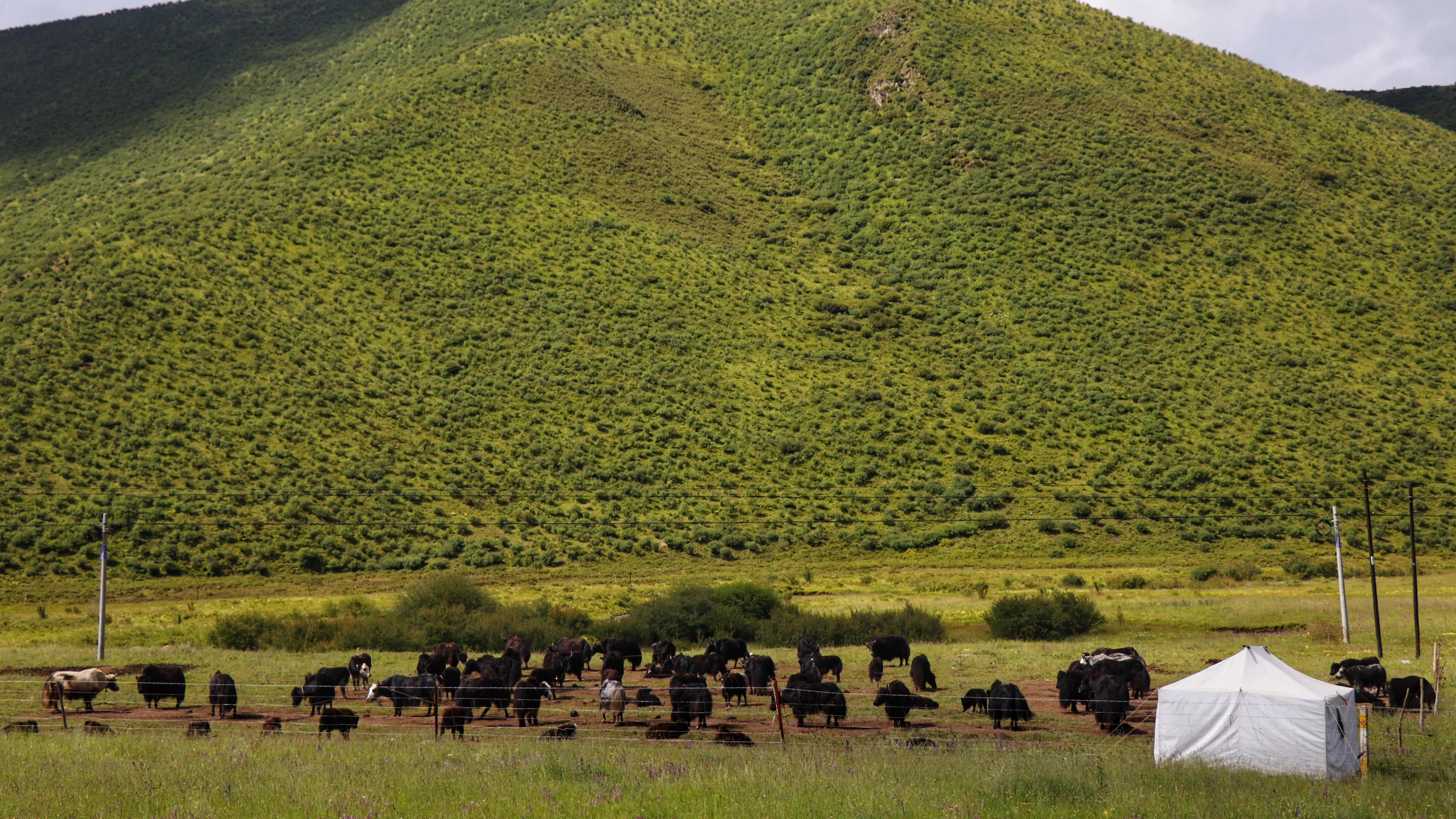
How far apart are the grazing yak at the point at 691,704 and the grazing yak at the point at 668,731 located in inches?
14.5

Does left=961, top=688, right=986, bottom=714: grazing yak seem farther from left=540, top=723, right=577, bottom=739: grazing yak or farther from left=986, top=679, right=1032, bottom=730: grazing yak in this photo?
left=540, top=723, right=577, bottom=739: grazing yak

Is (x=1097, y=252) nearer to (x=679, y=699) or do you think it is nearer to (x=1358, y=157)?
(x=1358, y=157)

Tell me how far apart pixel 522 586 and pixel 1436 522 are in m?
40.4

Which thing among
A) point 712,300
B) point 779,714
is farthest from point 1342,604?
point 712,300

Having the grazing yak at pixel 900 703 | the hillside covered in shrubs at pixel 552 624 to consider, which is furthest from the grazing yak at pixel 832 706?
the hillside covered in shrubs at pixel 552 624

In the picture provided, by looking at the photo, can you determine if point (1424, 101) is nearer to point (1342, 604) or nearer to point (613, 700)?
point (1342, 604)

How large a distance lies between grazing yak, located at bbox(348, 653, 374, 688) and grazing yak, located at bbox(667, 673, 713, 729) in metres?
7.41

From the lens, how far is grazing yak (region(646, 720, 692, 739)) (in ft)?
47.5

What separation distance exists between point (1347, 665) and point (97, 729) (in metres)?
19.3

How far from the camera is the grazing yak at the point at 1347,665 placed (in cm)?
1880

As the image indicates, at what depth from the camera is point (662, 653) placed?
23125mm

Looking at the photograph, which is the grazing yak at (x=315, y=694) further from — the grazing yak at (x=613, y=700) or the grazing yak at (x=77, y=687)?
the grazing yak at (x=613, y=700)

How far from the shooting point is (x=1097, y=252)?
242ft

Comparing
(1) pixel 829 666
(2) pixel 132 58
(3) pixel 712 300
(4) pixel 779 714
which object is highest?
(2) pixel 132 58
